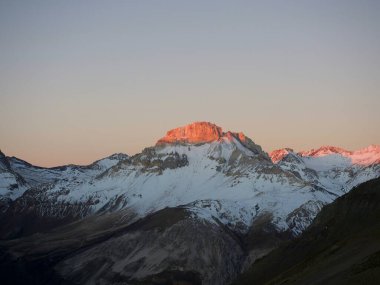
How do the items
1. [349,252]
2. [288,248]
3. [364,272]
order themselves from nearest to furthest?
[364,272], [349,252], [288,248]

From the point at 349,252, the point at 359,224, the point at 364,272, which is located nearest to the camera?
the point at 364,272

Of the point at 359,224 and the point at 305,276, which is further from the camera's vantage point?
the point at 359,224

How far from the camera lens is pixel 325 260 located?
382 ft

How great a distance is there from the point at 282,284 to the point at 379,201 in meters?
75.7

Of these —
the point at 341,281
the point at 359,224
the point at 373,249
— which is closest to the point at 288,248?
the point at 359,224

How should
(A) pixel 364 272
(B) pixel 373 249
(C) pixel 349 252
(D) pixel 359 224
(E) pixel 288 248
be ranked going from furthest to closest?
(E) pixel 288 248 < (D) pixel 359 224 < (C) pixel 349 252 < (B) pixel 373 249 < (A) pixel 364 272

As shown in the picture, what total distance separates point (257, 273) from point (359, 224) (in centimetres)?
2937

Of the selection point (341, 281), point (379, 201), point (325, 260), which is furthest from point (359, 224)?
point (341, 281)

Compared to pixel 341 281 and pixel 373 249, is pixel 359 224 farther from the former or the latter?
pixel 341 281

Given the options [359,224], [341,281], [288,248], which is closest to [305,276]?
[341,281]

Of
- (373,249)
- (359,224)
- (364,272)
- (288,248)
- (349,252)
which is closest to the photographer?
(364,272)

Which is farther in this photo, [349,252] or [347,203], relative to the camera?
[347,203]

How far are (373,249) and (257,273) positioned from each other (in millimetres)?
85566

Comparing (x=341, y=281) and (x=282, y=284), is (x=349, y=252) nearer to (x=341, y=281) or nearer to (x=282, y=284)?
(x=282, y=284)
